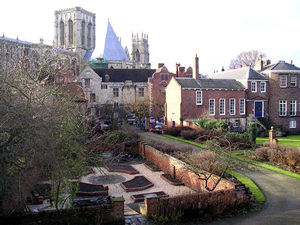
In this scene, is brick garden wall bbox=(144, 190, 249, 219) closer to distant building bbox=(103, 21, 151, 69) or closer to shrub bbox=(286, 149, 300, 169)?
shrub bbox=(286, 149, 300, 169)

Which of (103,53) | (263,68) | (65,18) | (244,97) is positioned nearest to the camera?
(244,97)

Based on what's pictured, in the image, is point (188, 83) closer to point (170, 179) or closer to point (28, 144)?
point (170, 179)

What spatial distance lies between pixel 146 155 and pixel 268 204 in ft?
41.9

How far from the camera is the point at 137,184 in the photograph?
17.3m

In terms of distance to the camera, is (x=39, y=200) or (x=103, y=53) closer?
(x=39, y=200)

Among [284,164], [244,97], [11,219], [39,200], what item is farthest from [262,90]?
[11,219]

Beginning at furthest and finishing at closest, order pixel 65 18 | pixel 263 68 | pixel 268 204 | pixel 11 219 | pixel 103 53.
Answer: pixel 65 18 < pixel 103 53 < pixel 263 68 < pixel 268 204 < pixel 11 219

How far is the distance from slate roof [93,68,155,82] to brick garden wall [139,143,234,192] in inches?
1035

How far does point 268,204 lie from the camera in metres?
12.5

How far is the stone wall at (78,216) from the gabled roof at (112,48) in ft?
203

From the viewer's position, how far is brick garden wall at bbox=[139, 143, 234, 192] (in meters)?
14.3

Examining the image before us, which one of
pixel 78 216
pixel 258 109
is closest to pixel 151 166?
pixel 78 216

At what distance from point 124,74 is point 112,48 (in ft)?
78.2

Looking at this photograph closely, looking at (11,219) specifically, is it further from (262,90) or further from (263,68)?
(263,68)
